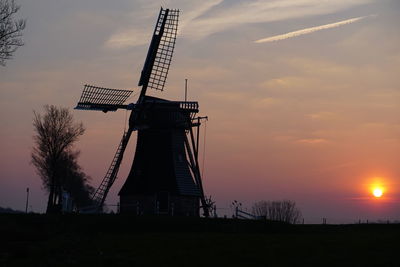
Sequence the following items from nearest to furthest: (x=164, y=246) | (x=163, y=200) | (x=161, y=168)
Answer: (x=164, y=246) → (x=163, y=200) → (x=161, y=168)

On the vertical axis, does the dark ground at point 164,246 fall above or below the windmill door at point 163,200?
below

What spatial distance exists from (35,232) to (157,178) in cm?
1630

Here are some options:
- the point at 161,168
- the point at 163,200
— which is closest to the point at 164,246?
the point at 163,200

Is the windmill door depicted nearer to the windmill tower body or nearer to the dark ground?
the windmill tower body

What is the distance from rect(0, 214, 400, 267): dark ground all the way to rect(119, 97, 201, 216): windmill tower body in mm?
8697

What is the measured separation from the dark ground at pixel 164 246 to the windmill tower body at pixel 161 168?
8697 mm

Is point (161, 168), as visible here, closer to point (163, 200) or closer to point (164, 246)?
point (163, 200)

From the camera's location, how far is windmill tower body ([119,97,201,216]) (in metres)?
55.5

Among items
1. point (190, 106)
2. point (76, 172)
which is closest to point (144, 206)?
point (190, 106)

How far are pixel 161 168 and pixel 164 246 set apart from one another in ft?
76.6

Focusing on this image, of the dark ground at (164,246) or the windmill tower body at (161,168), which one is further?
the windmill tower body at (161,168)

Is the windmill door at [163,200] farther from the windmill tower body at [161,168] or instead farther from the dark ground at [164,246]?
the dark ground at [164,246]

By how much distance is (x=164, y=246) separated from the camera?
1299 inches

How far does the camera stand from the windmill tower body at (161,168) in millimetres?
55506
